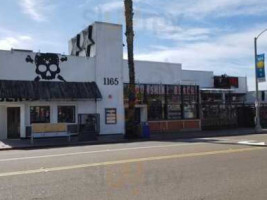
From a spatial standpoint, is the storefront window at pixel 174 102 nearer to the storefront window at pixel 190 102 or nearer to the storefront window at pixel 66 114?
the storefront window at pixel 190 102

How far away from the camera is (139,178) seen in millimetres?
10148

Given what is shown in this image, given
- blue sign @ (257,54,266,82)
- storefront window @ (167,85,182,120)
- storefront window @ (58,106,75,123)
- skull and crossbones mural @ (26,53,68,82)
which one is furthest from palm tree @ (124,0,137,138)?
blue sign @ (257,54,266,82)

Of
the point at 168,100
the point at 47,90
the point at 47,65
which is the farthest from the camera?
the point at 168,100

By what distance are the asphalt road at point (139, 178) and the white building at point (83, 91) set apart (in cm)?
1389

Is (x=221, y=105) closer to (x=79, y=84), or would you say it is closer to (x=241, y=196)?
(x=79, y=84)

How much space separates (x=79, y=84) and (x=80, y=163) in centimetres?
1669

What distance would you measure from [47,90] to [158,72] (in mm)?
23054

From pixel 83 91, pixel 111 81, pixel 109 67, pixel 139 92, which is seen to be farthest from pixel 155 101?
pixel 83 91

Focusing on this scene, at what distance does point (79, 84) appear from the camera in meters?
29.4

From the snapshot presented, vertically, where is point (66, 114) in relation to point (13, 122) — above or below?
above

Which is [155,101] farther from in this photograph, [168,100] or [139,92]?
[139,92]

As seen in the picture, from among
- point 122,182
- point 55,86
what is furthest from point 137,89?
point 122,182

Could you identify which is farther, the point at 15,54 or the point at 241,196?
→ the point at 15,54

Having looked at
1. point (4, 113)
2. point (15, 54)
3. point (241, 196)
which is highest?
point (15, 54)
